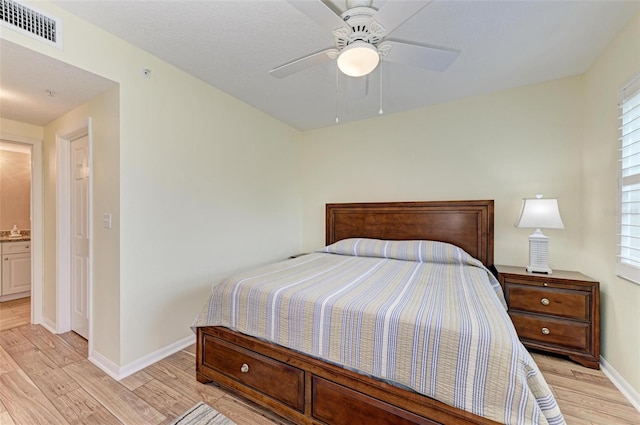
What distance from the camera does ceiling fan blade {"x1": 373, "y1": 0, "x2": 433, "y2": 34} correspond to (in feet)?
4.10

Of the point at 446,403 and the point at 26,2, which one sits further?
the point at 26,2

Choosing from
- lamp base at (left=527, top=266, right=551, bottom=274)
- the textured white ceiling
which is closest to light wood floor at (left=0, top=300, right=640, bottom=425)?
lamp base at (left=527, top=266, right=551, bottom=274)

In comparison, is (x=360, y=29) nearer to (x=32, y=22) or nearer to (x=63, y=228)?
(x=32, y=22)

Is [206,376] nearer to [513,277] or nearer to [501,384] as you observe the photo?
[501,384]

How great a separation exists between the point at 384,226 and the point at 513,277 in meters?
1.47

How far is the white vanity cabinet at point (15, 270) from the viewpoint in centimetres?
373

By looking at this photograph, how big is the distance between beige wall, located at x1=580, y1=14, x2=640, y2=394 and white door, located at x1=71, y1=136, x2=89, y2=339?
14.9 feet

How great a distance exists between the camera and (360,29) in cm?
153

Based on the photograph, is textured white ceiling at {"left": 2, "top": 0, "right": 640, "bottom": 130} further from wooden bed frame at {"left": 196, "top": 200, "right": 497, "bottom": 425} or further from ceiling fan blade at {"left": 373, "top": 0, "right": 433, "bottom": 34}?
wooden bed frame at {"left": 196, "top": 200, "right": 497, "bottom": 425}

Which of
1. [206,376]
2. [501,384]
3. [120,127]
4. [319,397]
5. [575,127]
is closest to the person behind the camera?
[501,384]

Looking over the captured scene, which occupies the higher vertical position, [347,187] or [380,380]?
[347,187]

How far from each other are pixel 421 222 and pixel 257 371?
2.46 m

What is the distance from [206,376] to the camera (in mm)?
1956

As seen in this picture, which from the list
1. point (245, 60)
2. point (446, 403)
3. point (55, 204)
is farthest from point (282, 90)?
point (446, 403)
